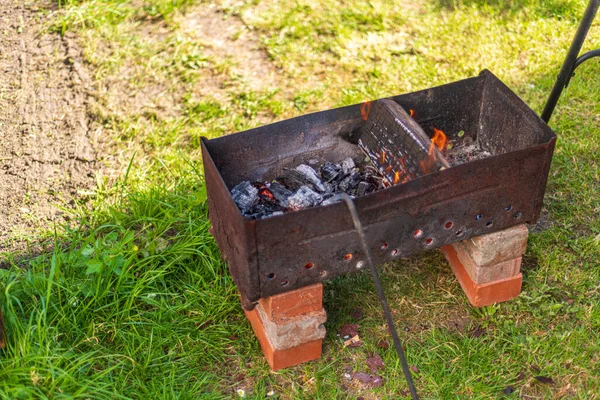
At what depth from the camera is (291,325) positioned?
3.05 metres

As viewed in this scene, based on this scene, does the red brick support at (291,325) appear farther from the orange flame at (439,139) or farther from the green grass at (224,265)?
the orange flame at (439,139)

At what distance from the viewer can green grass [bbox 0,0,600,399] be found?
3139mm

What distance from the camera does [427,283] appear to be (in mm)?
3621

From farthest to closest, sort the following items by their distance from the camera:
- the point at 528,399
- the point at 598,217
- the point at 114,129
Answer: the point at 114,129
the point at 598,217
the point at 528,399

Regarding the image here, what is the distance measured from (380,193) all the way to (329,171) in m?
0.61

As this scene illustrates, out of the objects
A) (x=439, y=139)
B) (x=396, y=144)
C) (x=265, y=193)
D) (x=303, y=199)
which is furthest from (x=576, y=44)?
(x=265, y=193)

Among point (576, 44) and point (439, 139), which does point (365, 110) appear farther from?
point (576, 44)

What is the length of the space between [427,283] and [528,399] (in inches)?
30.1

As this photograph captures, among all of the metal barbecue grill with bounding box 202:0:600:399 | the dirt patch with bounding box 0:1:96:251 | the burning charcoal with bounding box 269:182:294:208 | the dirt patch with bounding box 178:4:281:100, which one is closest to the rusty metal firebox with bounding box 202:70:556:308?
the metal barbecue grill with bounding box 202:0:600:399

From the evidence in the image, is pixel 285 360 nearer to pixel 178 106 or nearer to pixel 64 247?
pixel 64 247

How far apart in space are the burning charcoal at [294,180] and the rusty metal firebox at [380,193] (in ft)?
0.23

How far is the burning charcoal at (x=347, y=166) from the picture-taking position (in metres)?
3.39

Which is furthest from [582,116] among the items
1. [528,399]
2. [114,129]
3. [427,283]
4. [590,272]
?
[114,129]

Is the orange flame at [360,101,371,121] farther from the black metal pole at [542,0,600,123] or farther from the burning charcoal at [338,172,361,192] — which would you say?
the black metal pole at [542,0,600,123]
